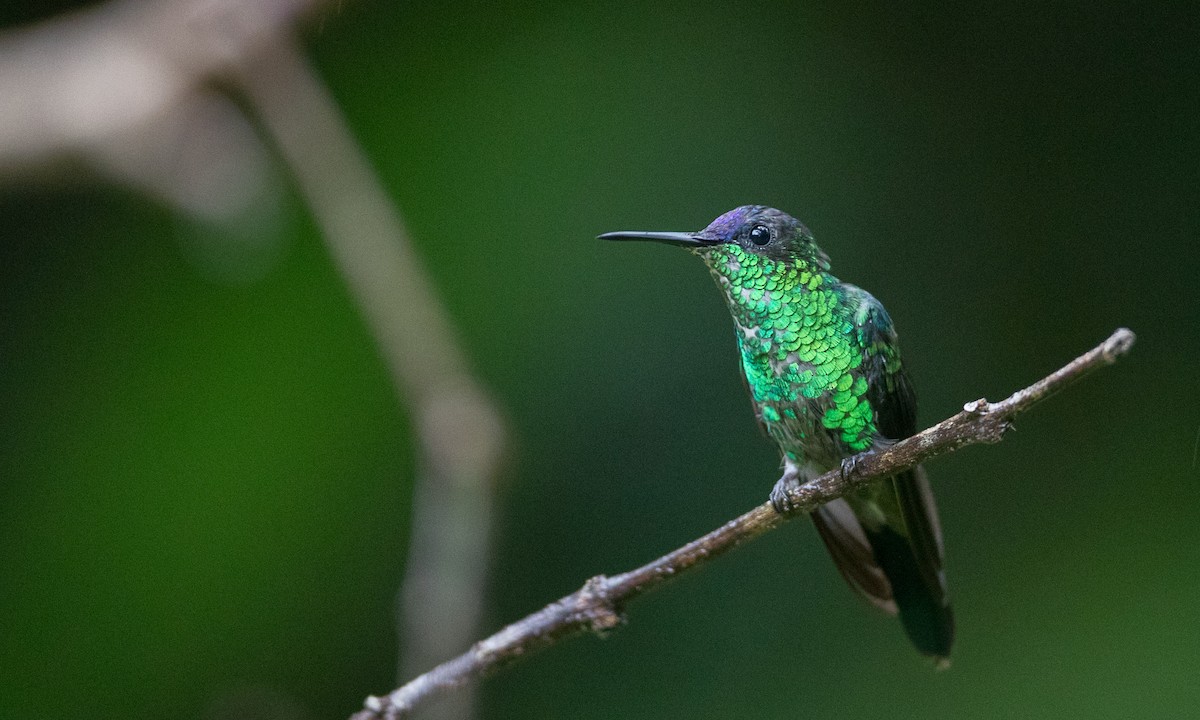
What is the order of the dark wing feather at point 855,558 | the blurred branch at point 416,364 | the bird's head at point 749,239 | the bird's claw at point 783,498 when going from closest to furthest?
the bird's head at point 749,239
the bird's claw at point 783,498
the dark wing feather at point 855,558
the blurred branch at point 416,364

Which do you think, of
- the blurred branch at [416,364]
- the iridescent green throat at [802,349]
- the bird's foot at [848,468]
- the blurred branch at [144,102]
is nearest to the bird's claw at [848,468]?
the bird's foot at [848,468]

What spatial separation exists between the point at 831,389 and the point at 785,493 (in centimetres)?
13

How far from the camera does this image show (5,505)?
3203mm

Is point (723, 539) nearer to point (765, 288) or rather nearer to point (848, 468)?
point (848, 468)

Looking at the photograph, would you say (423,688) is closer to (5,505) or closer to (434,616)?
(434,616)

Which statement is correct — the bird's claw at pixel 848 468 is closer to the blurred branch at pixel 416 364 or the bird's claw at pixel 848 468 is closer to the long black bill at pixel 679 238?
the long black bill at pixel 679 238

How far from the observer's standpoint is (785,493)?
3.79 ft

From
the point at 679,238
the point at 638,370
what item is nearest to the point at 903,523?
the point at 679,238

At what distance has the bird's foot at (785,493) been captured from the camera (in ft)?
3.65

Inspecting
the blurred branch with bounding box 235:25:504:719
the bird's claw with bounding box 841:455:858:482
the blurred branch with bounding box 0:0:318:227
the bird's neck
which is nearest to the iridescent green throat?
the bird's neck

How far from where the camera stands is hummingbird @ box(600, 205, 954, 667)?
103 centimetres

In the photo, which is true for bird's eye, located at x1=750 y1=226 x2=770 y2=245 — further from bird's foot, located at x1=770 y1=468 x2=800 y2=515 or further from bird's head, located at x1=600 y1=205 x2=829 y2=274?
bird's foot, located at x1=770 y1=468 x2=800 y2=515

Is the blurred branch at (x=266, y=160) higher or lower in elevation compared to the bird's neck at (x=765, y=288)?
higher

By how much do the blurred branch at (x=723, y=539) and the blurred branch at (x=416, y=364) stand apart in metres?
0.23
